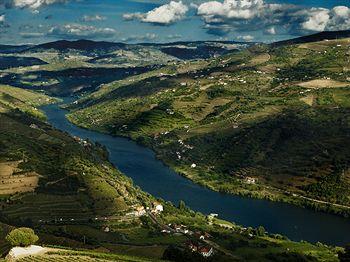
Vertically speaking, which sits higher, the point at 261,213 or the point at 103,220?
the point at 103,220

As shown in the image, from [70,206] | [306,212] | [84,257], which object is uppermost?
[84,257]

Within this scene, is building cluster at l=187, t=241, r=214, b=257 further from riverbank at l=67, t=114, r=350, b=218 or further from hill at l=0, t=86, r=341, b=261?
riverbank at l=67, t=114, r=350, b=218

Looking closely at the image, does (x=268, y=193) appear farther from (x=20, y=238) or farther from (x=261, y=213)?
(x=20, y=238)

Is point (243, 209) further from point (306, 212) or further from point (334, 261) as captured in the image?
point (334, 261)

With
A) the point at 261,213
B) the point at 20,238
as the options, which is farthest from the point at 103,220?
the point at 20,238

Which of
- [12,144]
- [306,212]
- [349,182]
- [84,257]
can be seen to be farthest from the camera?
[12,144]

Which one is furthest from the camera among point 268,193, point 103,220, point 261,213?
point 268,193

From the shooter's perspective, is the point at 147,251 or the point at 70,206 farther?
the point at 70,206

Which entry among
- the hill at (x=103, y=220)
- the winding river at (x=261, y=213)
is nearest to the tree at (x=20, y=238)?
the hill at (x=103, y=220)

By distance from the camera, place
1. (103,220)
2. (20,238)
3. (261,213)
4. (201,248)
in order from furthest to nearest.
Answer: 1. (261,213)
2. (103,220)
3. (201,248)
4. (20,238)

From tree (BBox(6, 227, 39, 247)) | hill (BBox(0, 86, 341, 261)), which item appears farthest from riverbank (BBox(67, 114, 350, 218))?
tree (BBox(6, 227, 39, 247))

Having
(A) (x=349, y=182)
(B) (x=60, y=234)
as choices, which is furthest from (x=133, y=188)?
(A) (x=349, y=182)
